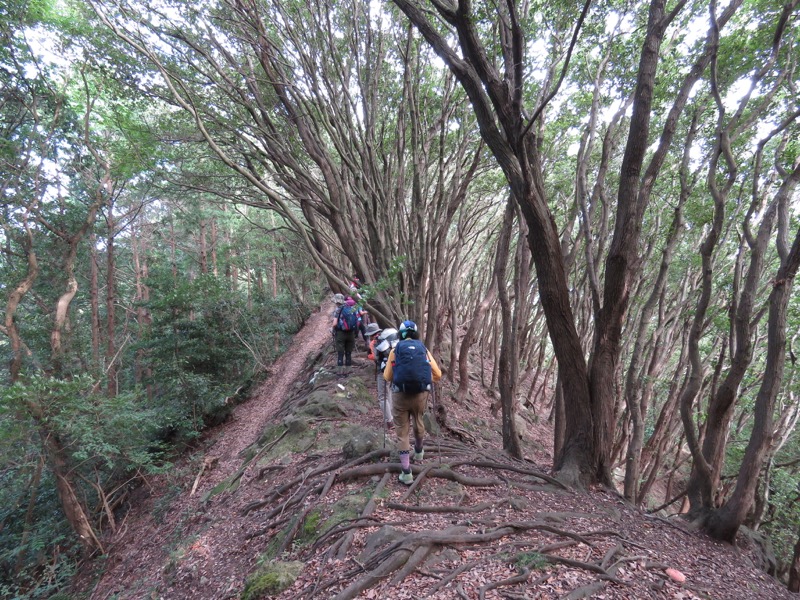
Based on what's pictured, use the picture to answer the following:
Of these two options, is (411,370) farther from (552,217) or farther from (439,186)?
(439,186)

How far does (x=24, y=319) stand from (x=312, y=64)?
10.5m

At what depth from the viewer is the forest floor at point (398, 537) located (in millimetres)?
3193

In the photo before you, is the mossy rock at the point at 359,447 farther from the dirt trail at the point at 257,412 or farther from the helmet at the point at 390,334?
the dirt trail at the point at 257,412

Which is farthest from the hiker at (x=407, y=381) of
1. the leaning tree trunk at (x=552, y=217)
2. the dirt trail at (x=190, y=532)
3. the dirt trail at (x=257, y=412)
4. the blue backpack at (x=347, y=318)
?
the dirt trail at (x=257, y=412)

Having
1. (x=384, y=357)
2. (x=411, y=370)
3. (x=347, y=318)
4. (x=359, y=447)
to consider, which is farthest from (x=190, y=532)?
(x=347, y=318)

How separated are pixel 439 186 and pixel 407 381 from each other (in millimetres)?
4507

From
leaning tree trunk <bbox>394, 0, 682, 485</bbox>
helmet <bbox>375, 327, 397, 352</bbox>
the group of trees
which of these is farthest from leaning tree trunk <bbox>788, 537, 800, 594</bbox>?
helmet <bbox>375, 327, 397, 352</bbox>

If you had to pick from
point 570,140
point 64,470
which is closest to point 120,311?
point 64,470

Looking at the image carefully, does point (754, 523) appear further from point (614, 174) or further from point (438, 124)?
point (438, 124)

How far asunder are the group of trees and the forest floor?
83 centimetres

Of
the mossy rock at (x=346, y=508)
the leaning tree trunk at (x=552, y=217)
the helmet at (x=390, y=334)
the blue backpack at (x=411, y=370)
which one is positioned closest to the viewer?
the mossy rock at (x=346, y=508)

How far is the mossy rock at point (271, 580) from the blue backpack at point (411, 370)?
6.42ft

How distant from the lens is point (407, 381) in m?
4.38

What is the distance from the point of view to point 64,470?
719 cm
